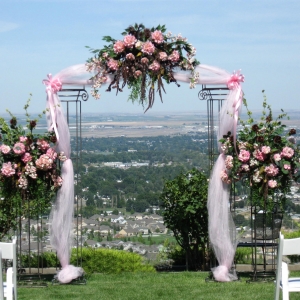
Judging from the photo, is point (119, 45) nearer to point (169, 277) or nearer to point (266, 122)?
point (266, 122)

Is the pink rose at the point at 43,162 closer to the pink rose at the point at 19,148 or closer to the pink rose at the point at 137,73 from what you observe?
the pink rose at the point at 19,148

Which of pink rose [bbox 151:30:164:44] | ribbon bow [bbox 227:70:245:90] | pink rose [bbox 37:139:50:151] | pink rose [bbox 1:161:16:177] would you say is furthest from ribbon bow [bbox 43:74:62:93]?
ribbon bow [bbox 227:70:245:90]

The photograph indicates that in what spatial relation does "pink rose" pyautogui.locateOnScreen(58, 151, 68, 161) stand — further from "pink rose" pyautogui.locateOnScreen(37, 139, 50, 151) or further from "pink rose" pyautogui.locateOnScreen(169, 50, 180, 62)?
"pink rose" pyautogui.locateOnScreen(169, 50, 180, 62)

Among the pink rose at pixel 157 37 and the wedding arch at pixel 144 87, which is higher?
the pink rose at pixel 157 37

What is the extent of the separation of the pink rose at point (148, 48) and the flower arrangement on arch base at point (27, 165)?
1.39m

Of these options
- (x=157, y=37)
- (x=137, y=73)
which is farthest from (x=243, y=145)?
(x=157, y=37)

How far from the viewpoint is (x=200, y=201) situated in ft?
27.7

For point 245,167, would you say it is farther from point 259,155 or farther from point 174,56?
point 174,56

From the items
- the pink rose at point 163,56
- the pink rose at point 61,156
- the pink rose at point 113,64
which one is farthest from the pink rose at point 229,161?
the pink rose at point 61,156

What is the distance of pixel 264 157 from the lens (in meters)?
7.27

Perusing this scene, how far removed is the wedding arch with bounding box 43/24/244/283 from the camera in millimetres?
7371

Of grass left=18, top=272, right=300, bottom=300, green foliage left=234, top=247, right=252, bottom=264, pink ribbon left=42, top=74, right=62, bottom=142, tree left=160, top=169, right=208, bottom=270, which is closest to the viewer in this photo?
grass left=18, top=272, right=300, bottom=300

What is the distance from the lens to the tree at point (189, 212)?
27.8 ft

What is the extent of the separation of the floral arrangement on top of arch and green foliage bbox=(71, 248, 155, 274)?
2220 mm
